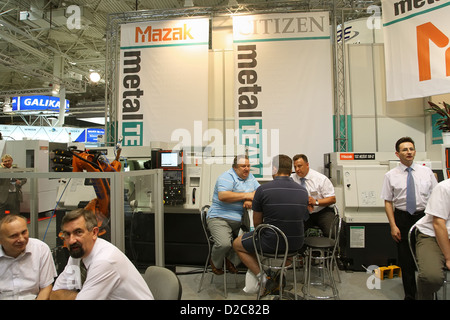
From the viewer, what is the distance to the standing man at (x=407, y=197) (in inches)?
100

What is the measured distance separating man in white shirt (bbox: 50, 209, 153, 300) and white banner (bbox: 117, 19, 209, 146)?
11.1ft

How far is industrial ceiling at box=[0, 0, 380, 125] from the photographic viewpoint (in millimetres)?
5114

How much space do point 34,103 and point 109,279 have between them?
11.9 m

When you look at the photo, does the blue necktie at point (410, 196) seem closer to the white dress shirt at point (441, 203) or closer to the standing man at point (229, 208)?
the white dress shirt at point (441, 203)

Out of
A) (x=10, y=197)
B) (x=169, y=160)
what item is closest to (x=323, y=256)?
(x=169, y=160)

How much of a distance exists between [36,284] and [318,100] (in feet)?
14.5

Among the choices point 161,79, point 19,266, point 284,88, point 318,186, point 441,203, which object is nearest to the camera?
point 19,266

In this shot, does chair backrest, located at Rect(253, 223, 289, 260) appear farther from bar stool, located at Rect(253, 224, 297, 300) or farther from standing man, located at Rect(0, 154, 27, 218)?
standing man, located at Rect(0, 154, 27, 218)

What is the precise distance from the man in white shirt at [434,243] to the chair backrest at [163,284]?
1875mm

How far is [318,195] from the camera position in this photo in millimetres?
3275

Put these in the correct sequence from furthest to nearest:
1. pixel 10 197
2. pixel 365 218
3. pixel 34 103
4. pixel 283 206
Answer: pixel 34 103
pixel 365 218
pixel 10 197
pixel 283 206

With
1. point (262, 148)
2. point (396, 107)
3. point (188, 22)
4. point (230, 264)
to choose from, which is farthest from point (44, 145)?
point (396, 107)

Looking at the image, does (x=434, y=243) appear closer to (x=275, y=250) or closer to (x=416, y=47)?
(x=275, y=250)

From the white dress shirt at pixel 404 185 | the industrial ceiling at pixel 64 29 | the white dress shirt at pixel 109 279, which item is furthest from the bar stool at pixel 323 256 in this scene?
the industrial ceiling at pixel 64 29
